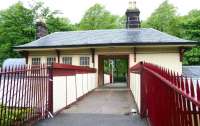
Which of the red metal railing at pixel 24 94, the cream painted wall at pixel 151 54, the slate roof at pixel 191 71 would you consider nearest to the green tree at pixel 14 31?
the cream painted wall at pixel 151 54

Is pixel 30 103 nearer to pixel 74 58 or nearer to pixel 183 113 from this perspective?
pixel 183 113

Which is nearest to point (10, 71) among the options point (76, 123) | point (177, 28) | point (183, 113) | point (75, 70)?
point (76, 123)

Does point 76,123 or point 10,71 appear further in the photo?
point 76,123

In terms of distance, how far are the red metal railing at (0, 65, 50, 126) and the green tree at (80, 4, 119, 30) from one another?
49.9 metres

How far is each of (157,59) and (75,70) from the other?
10053 mm

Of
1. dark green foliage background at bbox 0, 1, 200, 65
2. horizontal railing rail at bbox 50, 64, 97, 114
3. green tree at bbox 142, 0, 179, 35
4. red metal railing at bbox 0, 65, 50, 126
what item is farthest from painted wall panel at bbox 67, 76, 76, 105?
green tree at bbox 142, 0, 179, 35

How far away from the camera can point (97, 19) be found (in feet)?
199

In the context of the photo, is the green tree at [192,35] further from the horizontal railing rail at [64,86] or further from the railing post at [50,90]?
the railing post at [50,90]

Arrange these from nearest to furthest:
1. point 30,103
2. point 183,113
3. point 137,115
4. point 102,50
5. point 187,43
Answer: point 183,113 < point 30,103 < point 137,115 < point 187,43 < point 102,50

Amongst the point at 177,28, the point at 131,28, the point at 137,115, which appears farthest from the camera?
the point at 177,28

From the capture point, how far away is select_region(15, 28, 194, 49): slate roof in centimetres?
2166

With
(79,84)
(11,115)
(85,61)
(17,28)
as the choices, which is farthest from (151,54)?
(17,28)

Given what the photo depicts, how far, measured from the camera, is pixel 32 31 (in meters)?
45.5

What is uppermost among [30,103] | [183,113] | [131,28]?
[131,28]
